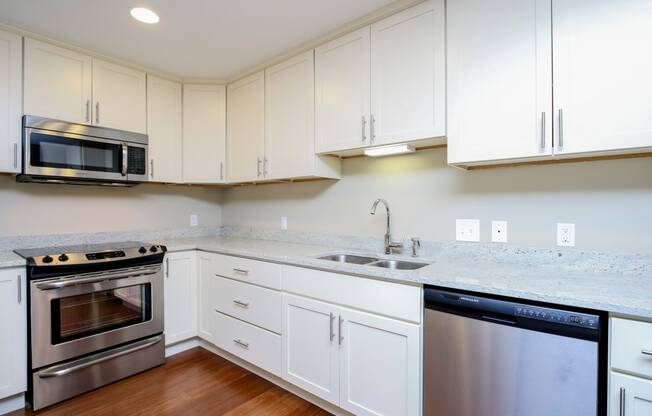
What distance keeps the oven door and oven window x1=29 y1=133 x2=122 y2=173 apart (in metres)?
0.77

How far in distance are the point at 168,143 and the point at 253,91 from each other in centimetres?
87

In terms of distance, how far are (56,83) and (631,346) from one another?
3.32 m

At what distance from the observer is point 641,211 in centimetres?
143

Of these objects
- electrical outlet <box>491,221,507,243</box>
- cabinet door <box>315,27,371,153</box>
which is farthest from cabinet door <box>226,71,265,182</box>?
electrical outlet <box>491,221,507,243</box>

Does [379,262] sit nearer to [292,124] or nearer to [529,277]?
[529,277]

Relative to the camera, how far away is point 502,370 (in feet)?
4.06

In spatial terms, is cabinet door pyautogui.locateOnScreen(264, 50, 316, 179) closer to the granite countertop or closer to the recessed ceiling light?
the granite countertop

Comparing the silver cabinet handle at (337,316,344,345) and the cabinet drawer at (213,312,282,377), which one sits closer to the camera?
the silver cabinet handle at (337,316,344,345)

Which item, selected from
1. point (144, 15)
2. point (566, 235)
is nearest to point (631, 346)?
point (566, 235)

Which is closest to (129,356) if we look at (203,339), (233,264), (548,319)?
(203,339)

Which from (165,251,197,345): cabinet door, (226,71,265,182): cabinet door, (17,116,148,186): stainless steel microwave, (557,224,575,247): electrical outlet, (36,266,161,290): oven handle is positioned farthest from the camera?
(226,71,265,182): cabinet door

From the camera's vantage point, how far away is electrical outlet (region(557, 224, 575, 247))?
1.58 m

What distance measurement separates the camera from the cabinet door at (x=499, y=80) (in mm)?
1415

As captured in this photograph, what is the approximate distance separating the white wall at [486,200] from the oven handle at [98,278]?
3.76 feet
